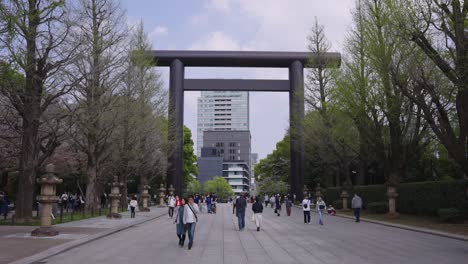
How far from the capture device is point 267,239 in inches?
672

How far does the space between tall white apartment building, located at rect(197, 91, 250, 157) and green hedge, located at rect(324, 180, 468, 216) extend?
507ft

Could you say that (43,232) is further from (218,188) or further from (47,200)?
(218,188)

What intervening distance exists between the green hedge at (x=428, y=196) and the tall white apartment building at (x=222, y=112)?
15457 centimetres

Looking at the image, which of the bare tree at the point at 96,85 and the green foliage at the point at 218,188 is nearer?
the bare tree at the point at 96,85

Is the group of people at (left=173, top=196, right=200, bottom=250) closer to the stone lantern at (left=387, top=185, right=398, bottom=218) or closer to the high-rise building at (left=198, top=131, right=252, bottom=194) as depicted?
the stone lantern at (left=387, top=185, right=398, bottom=218)

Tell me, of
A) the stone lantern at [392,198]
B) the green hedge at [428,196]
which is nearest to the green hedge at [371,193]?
the green hedge at [428,196]

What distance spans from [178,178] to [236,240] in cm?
3632

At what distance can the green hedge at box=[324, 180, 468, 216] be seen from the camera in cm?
2433

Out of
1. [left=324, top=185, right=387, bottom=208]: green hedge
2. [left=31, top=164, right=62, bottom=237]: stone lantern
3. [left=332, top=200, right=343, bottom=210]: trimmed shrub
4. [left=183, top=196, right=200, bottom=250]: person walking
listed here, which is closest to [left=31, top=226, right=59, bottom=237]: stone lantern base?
[left=31, top=164, right=62, bottom=237]: stone lantern

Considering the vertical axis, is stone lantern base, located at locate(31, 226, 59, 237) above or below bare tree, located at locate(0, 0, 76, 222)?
below

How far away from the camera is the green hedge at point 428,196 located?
2433 cm

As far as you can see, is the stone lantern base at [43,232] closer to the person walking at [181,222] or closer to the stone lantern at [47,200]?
the stone lantern at [47,200]

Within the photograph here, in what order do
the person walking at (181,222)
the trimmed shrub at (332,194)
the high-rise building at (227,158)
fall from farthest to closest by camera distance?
the high-rise building at (227,158) → the trimmed shrub at (332,194) → the person walking at (181,222)

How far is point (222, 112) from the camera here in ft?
632
